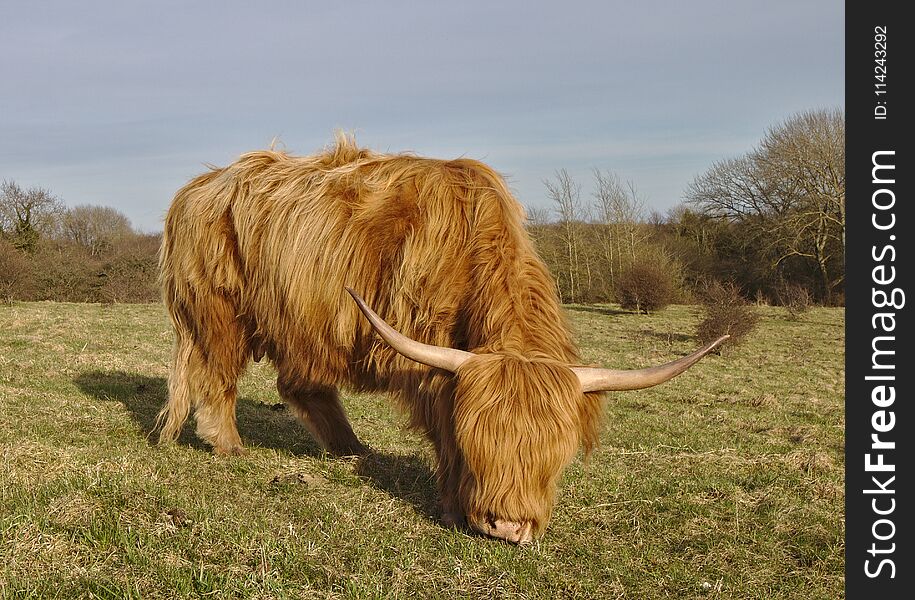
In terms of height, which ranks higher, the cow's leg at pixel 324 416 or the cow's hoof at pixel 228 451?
the cow's leg at pixel 324 416

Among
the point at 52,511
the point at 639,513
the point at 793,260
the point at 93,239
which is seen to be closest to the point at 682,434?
the point at 639,513

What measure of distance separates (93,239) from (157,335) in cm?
3178

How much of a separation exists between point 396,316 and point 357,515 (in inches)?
47.5

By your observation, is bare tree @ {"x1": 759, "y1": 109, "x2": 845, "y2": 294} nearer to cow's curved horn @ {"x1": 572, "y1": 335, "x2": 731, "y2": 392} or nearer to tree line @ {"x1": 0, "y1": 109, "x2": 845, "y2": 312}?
tree line @ {"x1": 0, "y1": 109, "x2": 845, "y2": 312}

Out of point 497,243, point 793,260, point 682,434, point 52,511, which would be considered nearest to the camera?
point 52,511

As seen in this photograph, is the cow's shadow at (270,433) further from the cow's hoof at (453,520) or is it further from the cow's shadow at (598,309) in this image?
the cow's shadow at (598,309)

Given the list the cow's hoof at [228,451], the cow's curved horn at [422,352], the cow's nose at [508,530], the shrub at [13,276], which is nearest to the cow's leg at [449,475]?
the cow's nose at [508,530]

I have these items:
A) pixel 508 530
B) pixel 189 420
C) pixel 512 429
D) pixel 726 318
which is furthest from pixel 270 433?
pixel 726 318

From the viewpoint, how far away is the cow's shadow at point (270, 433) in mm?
5130

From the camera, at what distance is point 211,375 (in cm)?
604

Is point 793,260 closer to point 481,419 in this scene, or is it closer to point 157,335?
point 157,335

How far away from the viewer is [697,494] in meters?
5.15

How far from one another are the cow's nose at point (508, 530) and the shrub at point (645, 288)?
2686cm
